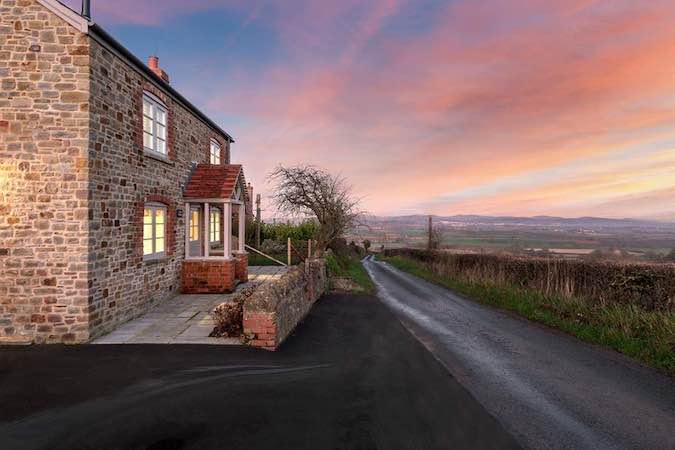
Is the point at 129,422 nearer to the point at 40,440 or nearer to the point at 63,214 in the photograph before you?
the point at 40,440

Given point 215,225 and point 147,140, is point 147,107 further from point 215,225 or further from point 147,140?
point 215,225

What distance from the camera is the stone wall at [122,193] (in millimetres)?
7398

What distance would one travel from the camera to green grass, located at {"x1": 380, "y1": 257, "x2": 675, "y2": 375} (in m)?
7.18

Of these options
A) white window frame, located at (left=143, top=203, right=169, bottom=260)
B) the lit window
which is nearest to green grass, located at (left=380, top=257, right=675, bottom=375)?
white window frame, located at (left=143, top=203, right=169, bottom=260)

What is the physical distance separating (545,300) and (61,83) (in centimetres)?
1511

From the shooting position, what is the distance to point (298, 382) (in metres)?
5.48

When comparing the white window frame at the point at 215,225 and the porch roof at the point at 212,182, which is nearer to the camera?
the porch roof at the point at 212,182

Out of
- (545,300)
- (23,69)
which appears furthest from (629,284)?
(23,69)

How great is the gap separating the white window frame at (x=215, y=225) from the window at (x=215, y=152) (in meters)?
2.30

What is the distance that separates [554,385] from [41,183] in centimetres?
1068

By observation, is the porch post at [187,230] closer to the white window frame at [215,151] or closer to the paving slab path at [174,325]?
the paving slab path at [174,325]

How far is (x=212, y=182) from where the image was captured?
1235cm

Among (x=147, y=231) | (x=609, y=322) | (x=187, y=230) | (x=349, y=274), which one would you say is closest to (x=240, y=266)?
(x=187, y=230)

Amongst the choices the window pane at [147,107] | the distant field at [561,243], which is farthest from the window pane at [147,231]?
the distant field at [561,243]
